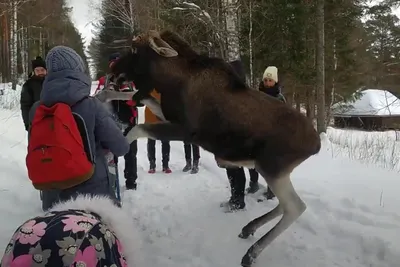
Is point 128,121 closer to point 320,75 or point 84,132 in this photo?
point 84,132

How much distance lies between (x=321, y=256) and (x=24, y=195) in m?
3.61

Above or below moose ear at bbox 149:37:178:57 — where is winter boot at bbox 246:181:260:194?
below

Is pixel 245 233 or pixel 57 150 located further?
pixel 245 233

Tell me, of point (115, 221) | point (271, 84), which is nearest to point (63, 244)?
point (115, 221)

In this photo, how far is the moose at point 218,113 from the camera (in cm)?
320

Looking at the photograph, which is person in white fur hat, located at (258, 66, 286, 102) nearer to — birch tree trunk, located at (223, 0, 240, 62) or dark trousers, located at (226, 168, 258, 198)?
dark trousers, located at (226, 168, 258, 198)

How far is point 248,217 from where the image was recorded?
4.52 metres

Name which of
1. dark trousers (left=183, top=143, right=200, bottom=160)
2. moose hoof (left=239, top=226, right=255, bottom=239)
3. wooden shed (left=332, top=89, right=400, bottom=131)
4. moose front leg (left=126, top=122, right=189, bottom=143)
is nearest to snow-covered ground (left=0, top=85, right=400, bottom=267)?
moose hoof (left=239, top=226, right=255, bottom=239)

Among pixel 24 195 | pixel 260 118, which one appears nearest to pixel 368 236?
pixel 260 118

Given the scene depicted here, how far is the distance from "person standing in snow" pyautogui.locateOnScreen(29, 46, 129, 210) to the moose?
1.83 ft

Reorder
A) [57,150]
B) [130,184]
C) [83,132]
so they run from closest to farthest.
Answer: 1. [57,150]
2. [83,132]
3. [130,184]

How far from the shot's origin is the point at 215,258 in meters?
3.57

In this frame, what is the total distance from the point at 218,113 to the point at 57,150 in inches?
50.0

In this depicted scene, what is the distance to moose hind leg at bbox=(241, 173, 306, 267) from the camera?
3.35 metres
